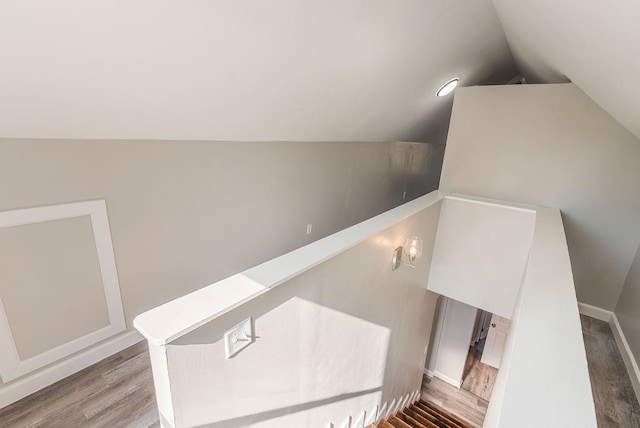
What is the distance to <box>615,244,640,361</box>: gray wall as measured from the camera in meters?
2.27

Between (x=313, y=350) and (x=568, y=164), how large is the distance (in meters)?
3.14

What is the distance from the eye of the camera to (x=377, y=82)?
269 centimetres

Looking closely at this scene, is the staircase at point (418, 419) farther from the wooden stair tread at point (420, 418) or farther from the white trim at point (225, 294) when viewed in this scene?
the white trim at point (225, 294)

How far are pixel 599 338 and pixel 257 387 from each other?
10.3 ft

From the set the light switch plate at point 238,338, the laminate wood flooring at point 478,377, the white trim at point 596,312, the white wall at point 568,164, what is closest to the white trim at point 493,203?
the white wall at point 568,164

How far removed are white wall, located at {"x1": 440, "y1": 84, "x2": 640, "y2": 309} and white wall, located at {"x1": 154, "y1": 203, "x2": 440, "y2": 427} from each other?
1.00 m

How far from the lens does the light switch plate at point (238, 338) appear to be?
44.6 inches

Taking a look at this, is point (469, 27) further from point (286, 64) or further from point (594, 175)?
point (594, 175)

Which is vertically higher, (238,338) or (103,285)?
(238,338)

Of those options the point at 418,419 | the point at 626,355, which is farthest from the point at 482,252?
the point at 418,419

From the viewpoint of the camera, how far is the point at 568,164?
3023 millimetres

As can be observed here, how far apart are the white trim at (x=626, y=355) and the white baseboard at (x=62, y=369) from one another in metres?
3.66

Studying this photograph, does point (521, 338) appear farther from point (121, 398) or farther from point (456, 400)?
point (456, 400)

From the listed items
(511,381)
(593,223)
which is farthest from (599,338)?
(511,381)
